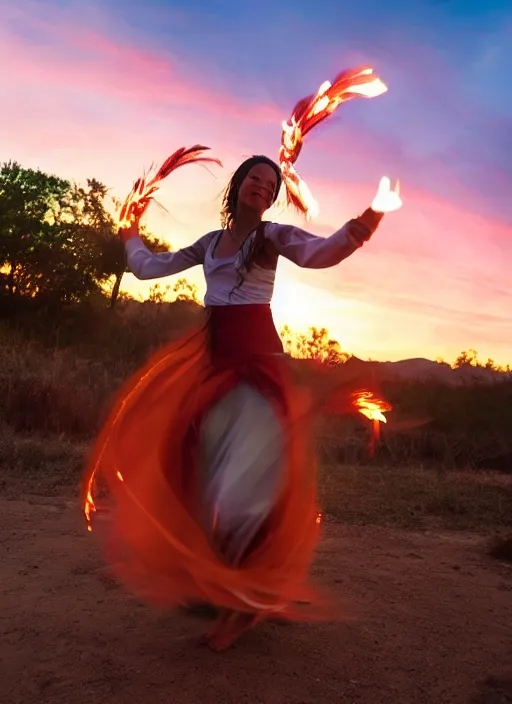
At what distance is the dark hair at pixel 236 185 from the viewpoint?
11.0 feet

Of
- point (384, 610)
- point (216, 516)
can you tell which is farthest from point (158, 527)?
point (384, 610)

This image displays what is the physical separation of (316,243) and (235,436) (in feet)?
2.76

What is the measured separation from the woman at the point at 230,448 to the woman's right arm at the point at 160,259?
0.12 metres

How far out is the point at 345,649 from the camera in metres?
3.24

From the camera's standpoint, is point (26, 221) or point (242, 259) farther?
point (26, 221)

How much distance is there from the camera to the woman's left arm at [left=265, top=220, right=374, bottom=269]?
8.50ft

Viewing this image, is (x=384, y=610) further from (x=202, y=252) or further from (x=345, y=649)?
(x=202, y=252)

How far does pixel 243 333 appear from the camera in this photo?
315 cm

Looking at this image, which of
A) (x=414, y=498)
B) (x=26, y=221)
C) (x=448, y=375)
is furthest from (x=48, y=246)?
(x=414, y=498)

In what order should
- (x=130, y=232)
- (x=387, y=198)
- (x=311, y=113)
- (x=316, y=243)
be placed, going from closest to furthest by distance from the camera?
(x=387, y=198), (x=316, y=243), (x=311, y=113), (x=130, y=232)

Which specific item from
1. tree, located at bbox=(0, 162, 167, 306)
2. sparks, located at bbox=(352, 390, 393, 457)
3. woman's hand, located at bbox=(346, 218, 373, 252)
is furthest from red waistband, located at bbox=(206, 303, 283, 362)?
tree, located at bbox=(0, 162, 167, 306)

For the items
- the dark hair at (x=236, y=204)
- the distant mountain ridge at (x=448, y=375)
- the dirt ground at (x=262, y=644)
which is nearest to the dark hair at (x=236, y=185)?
the dark hair at (x=236, y=204)

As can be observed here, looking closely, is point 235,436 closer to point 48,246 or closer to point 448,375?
point 448,375

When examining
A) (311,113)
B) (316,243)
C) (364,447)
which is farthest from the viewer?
(364,447)
